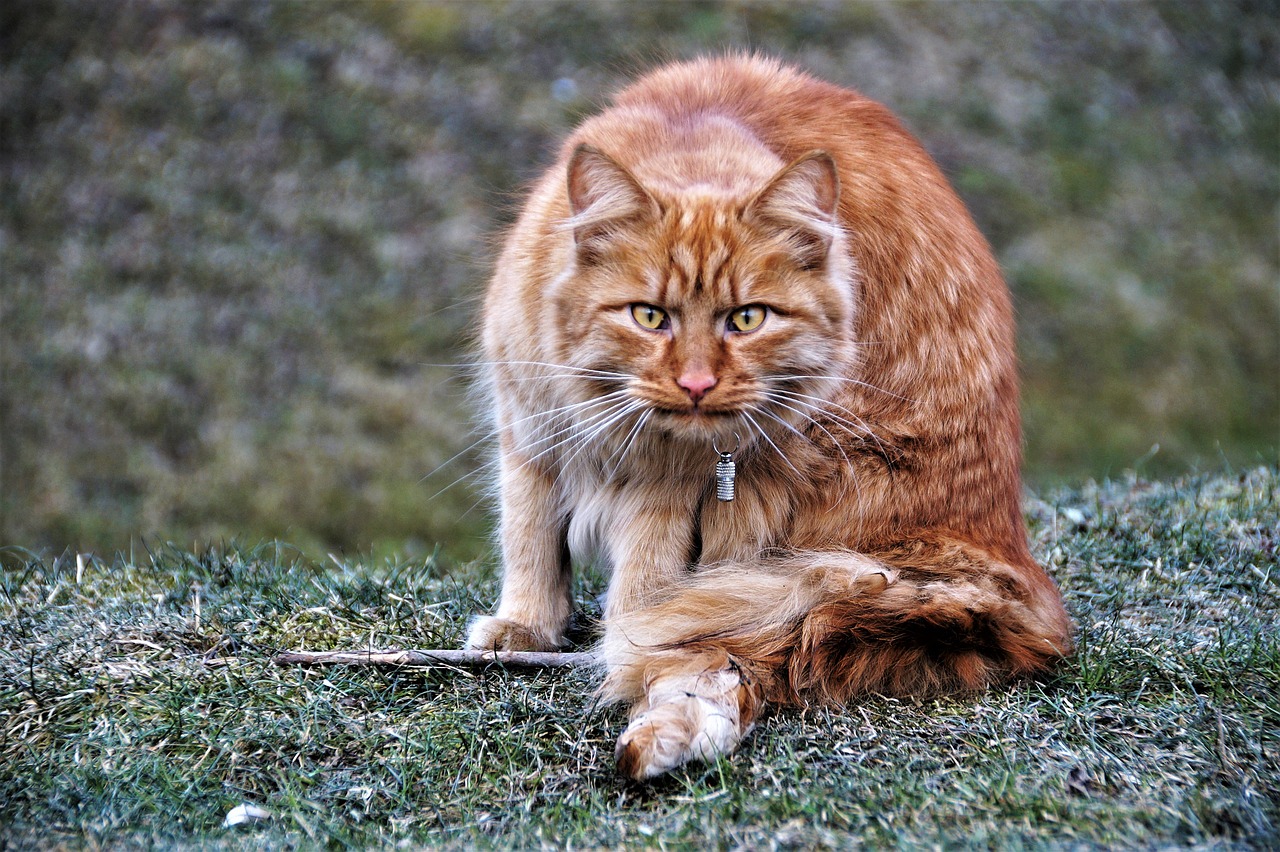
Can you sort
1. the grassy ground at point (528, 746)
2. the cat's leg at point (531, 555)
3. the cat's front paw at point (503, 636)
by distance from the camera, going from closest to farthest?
1. the grassy ground at point (528, 746)
2. the cat's front paw at point (503, 636)
3. the cat's leg at point (531, 555)

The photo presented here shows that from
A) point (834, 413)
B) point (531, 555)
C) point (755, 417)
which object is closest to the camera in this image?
point (755, 417)

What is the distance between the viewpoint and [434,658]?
2904 millimetres

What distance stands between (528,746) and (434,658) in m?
0.46

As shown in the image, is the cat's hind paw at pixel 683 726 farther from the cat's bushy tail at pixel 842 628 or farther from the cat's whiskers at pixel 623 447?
the cat's whiskers at pixel 623 447

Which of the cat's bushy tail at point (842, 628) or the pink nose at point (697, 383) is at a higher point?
the pink nose at point (697, 383)

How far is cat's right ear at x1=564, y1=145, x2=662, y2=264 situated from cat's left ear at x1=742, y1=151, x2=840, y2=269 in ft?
0.88

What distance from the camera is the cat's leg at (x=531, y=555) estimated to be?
10.3 feet

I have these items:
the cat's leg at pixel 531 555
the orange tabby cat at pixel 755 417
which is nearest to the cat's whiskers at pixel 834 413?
the orange tabby cat at pixel 755 417

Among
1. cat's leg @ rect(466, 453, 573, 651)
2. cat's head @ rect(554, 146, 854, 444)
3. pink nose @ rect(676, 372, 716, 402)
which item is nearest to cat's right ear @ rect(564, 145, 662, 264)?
cat's head @ rect(554, 146, 854, 444)

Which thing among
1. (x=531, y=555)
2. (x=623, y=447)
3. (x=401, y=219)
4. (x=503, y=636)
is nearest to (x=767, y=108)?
(x=623, y=447)

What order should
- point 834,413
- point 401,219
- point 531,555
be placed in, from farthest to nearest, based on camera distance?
point 401,219
point 531,555
point 834,413

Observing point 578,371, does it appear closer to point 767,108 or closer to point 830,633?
point 830,633

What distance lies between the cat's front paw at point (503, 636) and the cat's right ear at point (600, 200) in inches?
41.8

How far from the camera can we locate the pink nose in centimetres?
256
